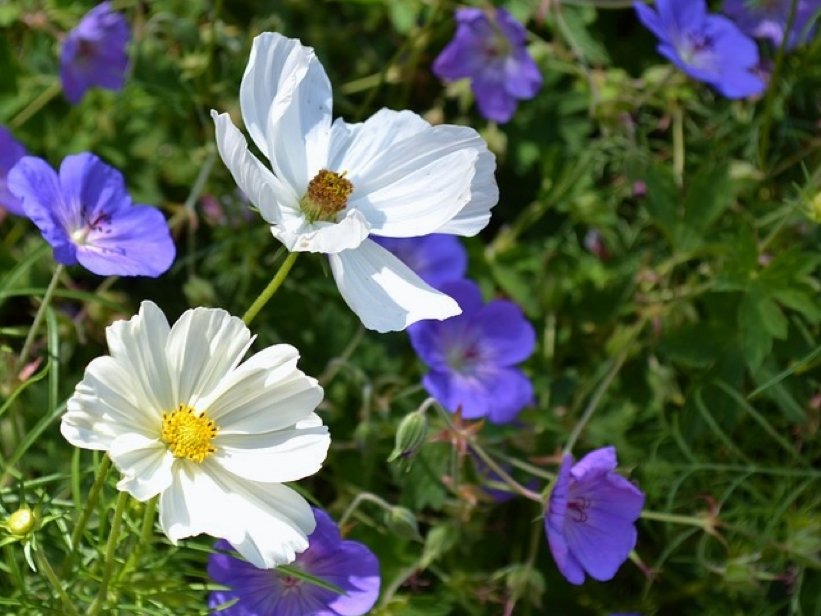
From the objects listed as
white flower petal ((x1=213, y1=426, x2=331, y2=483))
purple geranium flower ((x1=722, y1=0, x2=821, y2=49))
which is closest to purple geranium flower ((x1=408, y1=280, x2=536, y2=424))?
white flower petal ((x1=213, y1=426, x2=331, y2=483))

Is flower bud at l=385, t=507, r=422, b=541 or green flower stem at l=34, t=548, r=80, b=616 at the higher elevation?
green flower stem at l=34, t=548, r=80, b=616

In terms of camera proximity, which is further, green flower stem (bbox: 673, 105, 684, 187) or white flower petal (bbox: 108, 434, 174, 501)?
green flower stem (bbox: 673, 105, 684, 187)

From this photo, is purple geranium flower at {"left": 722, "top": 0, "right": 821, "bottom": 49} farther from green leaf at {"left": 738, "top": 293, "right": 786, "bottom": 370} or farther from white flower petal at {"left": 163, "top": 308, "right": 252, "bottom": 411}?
white flower petal at {"left": 163, "top": 308, "right": 252, "bottom": 411}

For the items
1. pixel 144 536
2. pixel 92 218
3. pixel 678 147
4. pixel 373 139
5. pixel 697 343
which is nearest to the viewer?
pixel 144 536

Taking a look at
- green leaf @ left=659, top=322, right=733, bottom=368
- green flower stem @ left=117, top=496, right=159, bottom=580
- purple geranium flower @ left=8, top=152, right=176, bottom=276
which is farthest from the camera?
green leaf @ left=659, top=322, right=733, bottom=368

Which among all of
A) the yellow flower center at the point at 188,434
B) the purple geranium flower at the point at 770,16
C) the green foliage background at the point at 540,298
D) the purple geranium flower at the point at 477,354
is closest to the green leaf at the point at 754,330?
the green foliage background at the point at 540,298

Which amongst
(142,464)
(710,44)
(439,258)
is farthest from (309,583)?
(710,44)

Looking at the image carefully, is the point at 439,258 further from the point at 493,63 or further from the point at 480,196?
the point at 480,196
